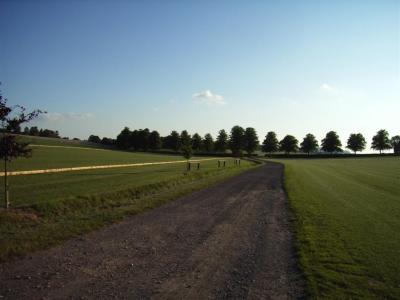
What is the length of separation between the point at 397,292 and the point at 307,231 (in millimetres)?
5022

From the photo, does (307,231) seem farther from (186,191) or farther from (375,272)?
(186,191)

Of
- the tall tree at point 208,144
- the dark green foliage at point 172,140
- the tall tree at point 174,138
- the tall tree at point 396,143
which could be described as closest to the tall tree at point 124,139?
the dark green foliage at point 172,140

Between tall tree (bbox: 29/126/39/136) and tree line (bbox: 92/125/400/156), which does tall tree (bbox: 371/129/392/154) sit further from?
tall tree (bbox: 29/126/39/136)

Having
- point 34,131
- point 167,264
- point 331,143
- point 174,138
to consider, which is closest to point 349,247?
point 167,264

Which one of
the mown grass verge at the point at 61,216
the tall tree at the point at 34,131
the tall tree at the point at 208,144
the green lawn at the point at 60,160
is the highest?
the tall tree at the point at 34,131

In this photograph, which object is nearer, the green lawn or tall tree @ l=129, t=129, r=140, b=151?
the green lawn

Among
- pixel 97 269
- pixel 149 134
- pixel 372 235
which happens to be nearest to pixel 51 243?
pixel 97 269

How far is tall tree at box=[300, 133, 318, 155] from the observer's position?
147 meters

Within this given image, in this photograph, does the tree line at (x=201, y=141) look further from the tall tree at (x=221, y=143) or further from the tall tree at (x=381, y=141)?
the tall tree at (x=381, y=141)

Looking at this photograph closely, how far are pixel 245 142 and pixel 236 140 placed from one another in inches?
164

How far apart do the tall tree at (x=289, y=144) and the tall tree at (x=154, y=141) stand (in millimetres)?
57303

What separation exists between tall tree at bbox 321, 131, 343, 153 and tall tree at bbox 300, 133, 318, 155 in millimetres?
3932

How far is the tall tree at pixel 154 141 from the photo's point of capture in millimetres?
139000

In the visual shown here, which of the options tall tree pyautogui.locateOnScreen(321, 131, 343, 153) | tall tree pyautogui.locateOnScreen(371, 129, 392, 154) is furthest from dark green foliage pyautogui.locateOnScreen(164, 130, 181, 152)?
tall tree pyautogui.locateOnScreen(371, 129, 392, 154)
